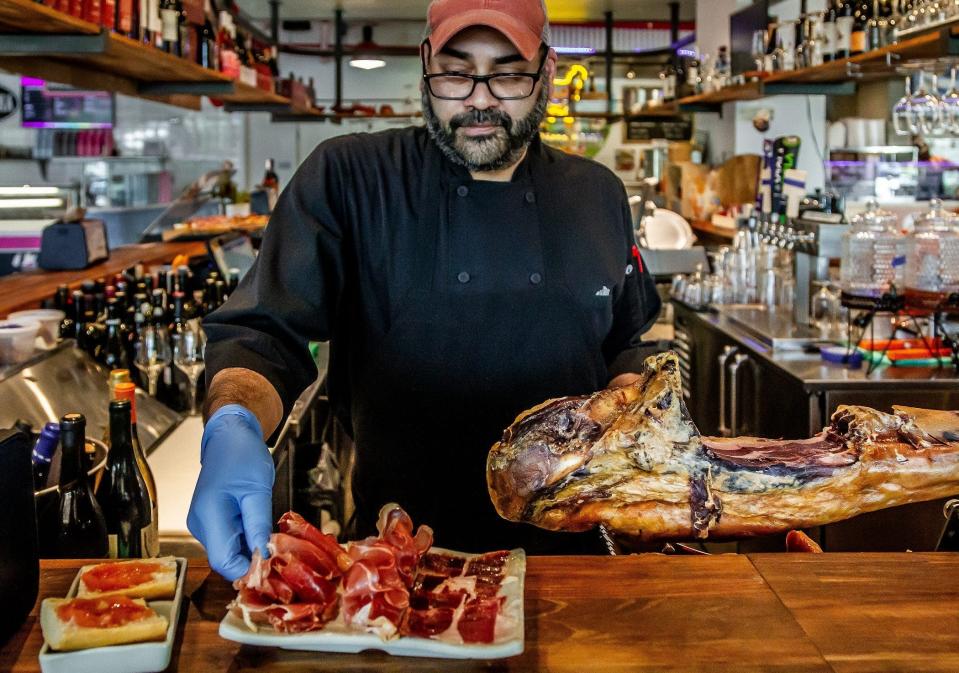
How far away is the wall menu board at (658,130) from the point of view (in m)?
10.2

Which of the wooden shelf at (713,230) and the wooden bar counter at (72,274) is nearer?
the wooden bar counter at (72,274)

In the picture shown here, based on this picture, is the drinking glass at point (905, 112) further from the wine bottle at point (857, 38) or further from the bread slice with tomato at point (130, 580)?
the bread slice with tomato at point (130, 580)

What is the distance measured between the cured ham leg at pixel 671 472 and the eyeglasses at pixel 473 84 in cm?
78

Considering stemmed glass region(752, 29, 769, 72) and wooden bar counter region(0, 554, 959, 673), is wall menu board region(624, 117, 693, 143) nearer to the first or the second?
stemmed glass region(752, 29, 769, 72)

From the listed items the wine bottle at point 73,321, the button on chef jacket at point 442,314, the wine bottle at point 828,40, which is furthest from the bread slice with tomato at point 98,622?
the wine bottle at point 828,40

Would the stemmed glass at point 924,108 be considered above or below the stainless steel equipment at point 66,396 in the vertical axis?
above

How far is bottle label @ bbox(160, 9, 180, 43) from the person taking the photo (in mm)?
4168

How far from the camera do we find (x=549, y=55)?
205 centimetres

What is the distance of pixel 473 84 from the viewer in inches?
75.9

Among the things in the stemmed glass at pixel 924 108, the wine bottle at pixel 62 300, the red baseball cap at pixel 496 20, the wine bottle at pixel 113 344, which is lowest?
the wine bottle at pixel 113 344

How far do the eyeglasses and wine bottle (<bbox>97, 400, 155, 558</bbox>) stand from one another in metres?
0.87

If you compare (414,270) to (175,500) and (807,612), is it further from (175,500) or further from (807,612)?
(807,612)

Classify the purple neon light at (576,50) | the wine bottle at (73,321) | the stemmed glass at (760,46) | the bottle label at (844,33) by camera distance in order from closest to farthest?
the wine bottle at (73,321)
the bottle label at (844,33)
the stemmed glass at (760,46)
the purple neon light at (576,50)

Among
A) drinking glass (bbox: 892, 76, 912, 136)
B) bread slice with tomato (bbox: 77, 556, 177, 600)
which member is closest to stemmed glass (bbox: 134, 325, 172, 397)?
bread slice with tomato (bbox: 77, 556, 177, 600)
